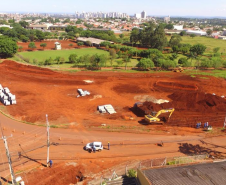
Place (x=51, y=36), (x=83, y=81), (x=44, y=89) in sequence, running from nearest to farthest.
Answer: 1. (x=44, y=89)
2. (x=83, y=81)
3. (x=51, y=36)

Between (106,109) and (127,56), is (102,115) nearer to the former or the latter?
(106,109)

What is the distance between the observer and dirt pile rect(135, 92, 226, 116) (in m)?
24.7

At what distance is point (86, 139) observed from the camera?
1938 centimetres

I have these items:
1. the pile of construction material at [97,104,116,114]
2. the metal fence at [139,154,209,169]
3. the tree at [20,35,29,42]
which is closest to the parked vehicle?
the metal fence at [139,154,209,169]

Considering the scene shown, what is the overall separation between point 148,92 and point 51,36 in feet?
258

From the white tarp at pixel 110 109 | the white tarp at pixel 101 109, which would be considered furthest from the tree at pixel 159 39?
the white tarp at pixel 101 109

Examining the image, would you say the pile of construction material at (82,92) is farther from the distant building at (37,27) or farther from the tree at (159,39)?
the distant building at (37,27)

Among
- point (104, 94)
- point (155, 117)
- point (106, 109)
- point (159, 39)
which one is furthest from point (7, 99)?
point (159, 39)

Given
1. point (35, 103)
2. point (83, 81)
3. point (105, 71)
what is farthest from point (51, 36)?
point (35, 103)

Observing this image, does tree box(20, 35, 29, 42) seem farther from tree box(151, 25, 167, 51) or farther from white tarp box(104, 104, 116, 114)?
white tarp box(104, 104, 116, 114)

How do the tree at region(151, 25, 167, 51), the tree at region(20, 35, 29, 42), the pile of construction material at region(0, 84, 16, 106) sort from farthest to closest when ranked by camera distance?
the tree at region(20, 35, 29, 42) → the tree at region(151, 25, 167, 51) → the pile of construction material at region(0, 84, 16, 106)

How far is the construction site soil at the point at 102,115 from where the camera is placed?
16.9 meters

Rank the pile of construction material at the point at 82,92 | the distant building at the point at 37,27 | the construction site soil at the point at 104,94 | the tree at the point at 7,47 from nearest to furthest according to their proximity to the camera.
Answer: the construction site soil at the point at 104,94 → the pile of construction material at the point at 82,92 → the tree at the point at 7,47 → the distant building at the point at 37,27

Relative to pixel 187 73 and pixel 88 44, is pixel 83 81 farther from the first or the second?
pixel 88 44
